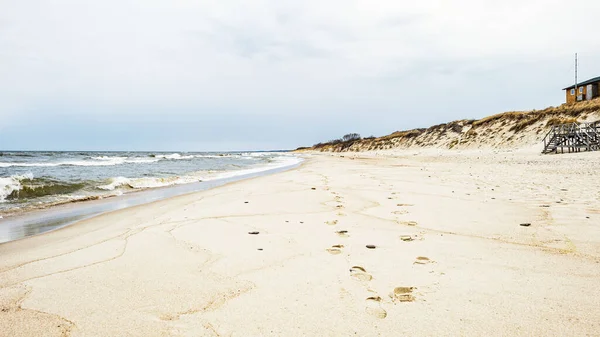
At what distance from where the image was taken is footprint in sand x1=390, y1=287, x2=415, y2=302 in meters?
2.11

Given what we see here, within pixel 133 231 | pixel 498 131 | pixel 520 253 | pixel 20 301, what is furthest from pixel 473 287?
pixel 498 131

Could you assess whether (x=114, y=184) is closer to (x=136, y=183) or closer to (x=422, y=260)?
(x=136, y=183)

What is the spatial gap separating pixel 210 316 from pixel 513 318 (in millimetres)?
1762

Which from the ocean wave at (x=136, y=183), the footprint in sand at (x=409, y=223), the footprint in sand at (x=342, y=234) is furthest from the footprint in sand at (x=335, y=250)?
the ocean wave at (x=136, y=183)

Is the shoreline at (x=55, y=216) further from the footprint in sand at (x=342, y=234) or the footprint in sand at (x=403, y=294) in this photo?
the footprint in sand at (x=403, y=294)

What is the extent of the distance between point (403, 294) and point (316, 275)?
68 centimetres

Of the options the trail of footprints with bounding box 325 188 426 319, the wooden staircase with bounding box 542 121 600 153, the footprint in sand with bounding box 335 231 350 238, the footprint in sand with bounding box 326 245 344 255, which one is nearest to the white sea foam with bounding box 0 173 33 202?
the footprint in sand with bounding box 335 231 350 238

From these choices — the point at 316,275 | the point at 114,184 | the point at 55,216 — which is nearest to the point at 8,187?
the point at 114,184

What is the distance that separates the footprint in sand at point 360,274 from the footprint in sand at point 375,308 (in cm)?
34

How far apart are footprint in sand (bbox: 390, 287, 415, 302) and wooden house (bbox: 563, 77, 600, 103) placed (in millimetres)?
43643

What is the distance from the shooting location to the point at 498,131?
29.3m

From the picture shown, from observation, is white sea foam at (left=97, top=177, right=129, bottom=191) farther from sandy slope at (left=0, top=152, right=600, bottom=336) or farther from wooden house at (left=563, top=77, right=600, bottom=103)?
wooden house at (left=563, top=77, right=600, bottom=103)

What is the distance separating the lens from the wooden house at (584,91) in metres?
33.4

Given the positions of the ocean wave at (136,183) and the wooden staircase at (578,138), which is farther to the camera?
the wooden staircase at (578,138)
